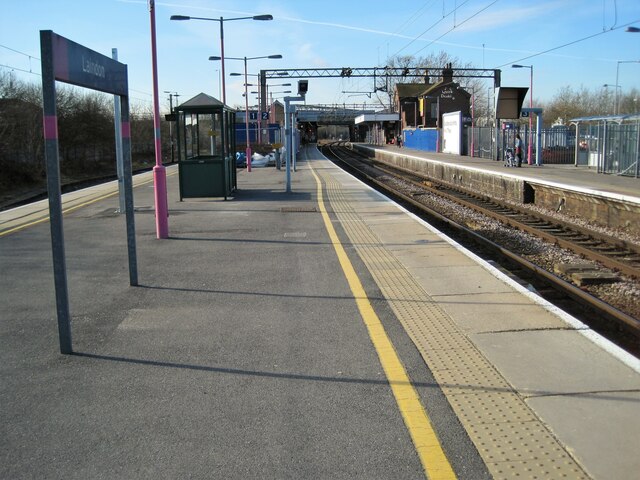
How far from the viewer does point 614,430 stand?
11.7ft

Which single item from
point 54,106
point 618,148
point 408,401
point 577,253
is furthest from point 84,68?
point 618,148

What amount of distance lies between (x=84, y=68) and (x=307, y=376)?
3319mm

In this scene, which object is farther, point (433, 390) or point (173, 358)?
point (173, 358)

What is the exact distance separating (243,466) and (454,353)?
2.23m

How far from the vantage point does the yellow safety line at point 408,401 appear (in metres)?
3.31

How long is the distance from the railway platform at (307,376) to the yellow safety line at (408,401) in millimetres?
14

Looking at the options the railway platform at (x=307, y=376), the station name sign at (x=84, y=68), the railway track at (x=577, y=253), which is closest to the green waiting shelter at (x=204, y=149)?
the railway track at (x=577, y=253)

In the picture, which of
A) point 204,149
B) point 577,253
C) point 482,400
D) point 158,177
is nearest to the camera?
point 482,400

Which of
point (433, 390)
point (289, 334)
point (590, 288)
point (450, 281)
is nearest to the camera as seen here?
point (433, 390)

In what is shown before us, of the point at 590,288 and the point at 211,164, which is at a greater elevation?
the point at 211,164

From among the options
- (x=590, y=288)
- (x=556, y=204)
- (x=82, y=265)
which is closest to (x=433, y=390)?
(x=590, y=288)

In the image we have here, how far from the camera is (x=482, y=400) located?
4.07 m

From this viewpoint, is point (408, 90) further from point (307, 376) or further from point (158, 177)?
point (307, 376)

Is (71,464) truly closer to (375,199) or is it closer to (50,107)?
(50,107)
